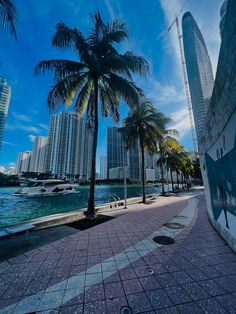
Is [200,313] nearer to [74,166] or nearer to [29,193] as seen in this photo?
[29,193]

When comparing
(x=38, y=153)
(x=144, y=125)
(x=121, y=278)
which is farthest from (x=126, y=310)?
(x=38, y=153)

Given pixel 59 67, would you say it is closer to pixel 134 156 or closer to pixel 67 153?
pixel 134 156

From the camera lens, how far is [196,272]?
2.92 metres

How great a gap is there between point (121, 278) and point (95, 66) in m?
8.21

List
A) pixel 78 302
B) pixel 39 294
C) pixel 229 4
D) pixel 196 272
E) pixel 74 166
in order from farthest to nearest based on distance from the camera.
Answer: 1. pixel 74 166
2. pixel 196 272
3. pixel 229 4
4. pixel 39 294
5. pixel 78 302

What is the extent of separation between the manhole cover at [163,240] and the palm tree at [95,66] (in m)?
3.74

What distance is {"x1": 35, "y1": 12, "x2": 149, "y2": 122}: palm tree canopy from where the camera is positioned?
713cm

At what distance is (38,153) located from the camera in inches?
3565

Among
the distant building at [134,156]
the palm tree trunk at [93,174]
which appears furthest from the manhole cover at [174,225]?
the distant building at [134,156]

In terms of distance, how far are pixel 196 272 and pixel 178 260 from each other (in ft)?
1.71

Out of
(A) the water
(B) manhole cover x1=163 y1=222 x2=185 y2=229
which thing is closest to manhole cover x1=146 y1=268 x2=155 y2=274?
(B) manhole cover x1=163 y1=222 x2=185 y2=229

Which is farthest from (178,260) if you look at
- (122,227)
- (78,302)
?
(122,227)

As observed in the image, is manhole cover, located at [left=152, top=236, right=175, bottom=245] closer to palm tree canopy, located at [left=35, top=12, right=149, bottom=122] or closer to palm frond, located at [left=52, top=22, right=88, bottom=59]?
palm tree canopy, located at [left=35, top=12, right=149, bottom=122]

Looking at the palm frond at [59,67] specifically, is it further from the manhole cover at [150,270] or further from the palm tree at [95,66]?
the manhole cover at [150,270]
